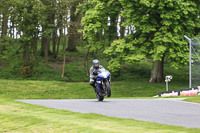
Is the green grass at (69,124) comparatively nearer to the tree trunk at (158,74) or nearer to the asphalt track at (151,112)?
the asphalt track at (151,112)

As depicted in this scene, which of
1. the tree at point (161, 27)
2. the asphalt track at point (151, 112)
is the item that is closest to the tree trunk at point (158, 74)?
the tree at point (161, 27)

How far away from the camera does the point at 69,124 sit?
8352 mm

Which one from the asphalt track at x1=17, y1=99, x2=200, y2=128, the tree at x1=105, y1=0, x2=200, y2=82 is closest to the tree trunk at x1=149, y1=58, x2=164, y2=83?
A: the tree at x1=105, y1=0, x2=200, y2=82

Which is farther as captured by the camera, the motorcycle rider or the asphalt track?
the motorcycle rider

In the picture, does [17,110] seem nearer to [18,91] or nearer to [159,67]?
[18,91]

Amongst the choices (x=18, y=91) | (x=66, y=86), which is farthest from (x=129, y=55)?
(x=18, y=91)

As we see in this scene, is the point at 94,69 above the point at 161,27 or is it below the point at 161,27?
below

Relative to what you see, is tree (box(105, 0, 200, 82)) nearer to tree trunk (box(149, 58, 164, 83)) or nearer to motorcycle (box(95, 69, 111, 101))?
tree trunk (box(149, 58, 164, 83))

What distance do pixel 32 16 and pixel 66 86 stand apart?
1042 centimetres

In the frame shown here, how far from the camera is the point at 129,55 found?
114ft

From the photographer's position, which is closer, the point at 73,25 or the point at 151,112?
the point at 151,112

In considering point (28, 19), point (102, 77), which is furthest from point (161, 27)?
point (102, 77)

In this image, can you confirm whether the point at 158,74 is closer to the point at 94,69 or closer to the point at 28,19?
the point at 28,19

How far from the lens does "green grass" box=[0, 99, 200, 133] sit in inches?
297
